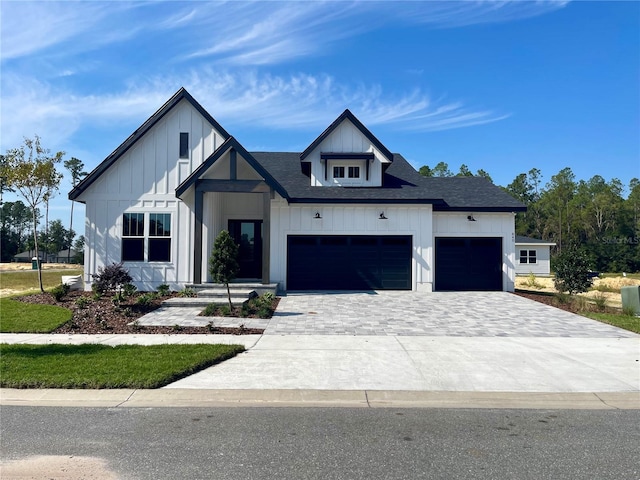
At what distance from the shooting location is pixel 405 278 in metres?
18.3

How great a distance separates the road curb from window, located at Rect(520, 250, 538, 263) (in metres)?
35.0

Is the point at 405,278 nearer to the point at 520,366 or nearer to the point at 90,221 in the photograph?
the point at 520,366

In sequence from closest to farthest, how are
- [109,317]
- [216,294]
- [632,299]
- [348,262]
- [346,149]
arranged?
[109,317]
[632,299]
[216,294]
[348,262]
[346,149]

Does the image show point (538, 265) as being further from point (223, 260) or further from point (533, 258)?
point (223, 260)

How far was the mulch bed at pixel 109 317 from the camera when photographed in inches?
396

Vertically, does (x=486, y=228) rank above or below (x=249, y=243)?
above

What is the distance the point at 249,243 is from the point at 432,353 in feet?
40.3

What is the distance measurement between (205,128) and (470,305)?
12294 mm

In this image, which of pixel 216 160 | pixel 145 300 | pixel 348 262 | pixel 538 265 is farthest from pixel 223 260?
pixel 538 265

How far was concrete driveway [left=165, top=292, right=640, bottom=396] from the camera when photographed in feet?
21.0

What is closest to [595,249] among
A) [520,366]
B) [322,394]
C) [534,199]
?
[534,199]

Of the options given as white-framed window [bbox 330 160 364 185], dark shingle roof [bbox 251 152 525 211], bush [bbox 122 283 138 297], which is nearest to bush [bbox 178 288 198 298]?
bush [bbox 122 283 138 297]

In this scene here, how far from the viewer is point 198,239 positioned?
15.6m

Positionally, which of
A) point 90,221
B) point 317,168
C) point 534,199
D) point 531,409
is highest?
point 534,199
